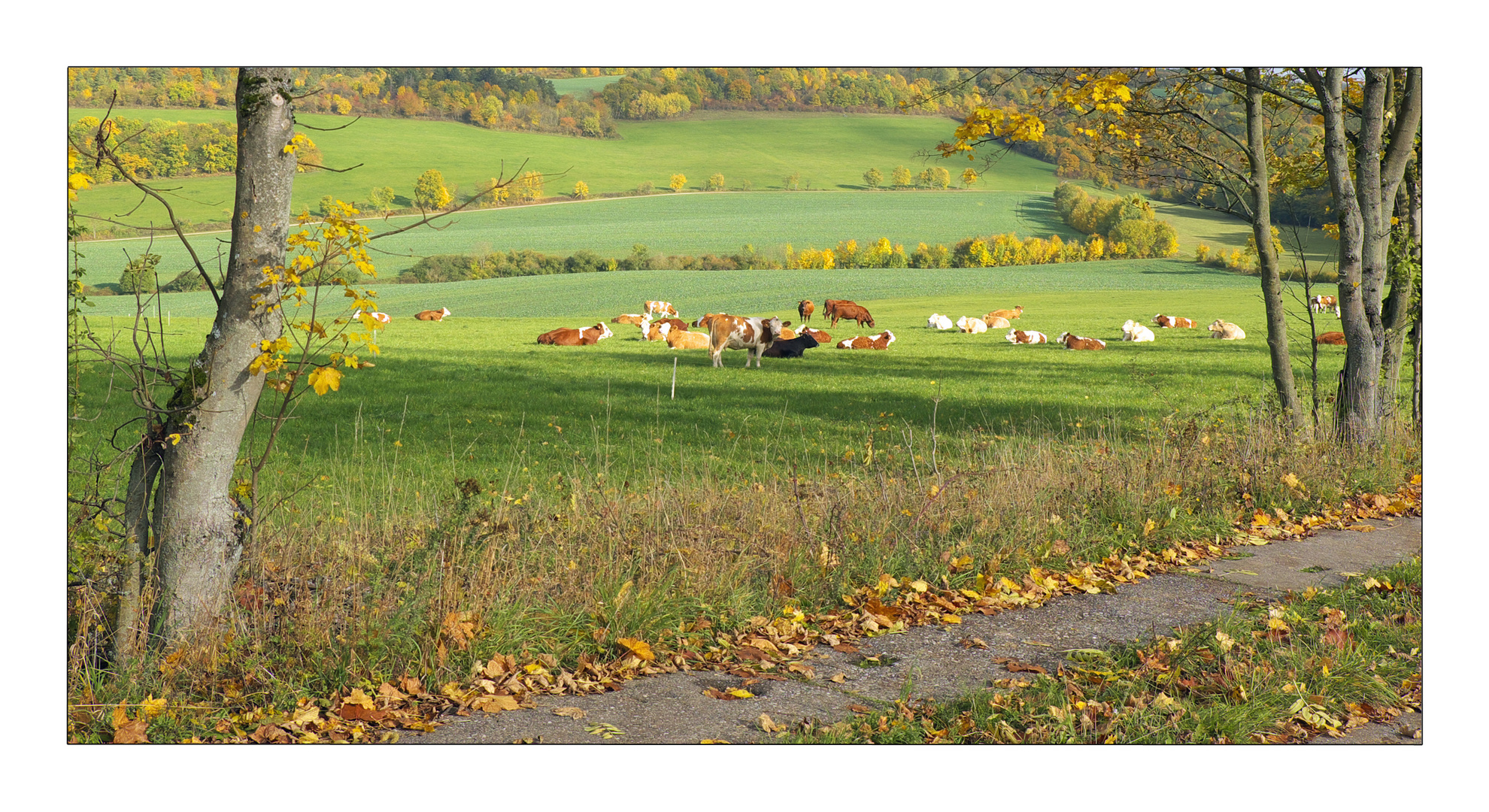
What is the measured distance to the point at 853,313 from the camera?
3688 centimetres

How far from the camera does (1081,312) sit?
135 ft

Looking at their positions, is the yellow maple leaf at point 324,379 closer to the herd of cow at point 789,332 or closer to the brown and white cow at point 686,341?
the herd of cow at point 789,332

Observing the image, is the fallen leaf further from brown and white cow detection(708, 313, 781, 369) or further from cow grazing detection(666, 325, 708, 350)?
cow grazing detection(666, 325, 708, 350)

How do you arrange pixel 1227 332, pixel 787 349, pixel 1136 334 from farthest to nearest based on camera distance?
pixel 1227 332, pixel 1136 334, pixel 787 349

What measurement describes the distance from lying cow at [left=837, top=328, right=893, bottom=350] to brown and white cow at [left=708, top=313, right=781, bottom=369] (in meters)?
4.84

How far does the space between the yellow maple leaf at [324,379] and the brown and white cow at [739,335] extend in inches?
733

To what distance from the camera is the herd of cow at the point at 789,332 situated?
23.7 metres

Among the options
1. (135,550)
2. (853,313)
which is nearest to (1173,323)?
(853,313)

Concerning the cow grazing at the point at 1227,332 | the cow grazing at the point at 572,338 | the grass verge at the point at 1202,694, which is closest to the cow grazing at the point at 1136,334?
the cow grazing at the point at 1227,332

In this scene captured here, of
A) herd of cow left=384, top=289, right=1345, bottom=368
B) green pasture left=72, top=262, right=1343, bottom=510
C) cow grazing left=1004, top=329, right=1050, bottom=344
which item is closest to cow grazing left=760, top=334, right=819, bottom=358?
herd of cow left=384, top=289, right=1345, bottom=368

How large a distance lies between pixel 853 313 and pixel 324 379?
3285 cm

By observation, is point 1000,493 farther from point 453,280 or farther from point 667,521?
point 453,280

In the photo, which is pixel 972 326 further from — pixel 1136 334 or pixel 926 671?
pixel 926 671

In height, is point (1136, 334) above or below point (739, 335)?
above
